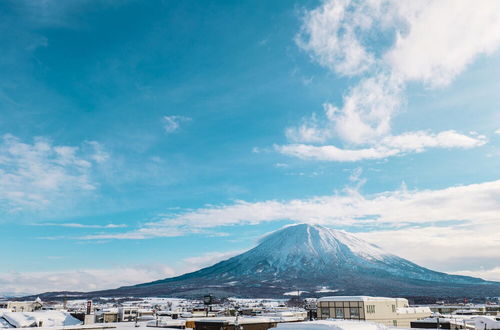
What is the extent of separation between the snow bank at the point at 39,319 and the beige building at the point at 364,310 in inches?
1791

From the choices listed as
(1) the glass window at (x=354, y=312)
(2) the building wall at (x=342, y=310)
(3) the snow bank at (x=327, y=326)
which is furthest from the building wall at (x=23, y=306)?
(3) the snow bank at (x=327, y=326)

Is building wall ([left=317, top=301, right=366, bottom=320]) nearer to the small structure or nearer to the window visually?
the window

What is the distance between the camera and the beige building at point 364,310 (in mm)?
72000

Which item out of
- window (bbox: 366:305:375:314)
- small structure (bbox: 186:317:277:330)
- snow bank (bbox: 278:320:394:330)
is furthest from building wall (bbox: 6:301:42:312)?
snow bank (bbox: 278:320:394:330)

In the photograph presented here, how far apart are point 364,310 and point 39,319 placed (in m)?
54.8

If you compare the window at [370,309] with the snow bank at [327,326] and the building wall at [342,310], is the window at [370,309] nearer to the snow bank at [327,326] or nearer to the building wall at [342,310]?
the building wall at [342,310]

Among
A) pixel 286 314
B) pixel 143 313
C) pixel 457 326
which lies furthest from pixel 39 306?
pixel 457 326

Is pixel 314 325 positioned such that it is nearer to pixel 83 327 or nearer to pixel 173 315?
pixel 83 327

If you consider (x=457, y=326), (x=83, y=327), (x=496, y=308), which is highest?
(x=83, y=327)

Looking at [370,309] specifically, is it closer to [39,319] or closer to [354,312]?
[354,312]

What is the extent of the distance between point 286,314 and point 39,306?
231ft

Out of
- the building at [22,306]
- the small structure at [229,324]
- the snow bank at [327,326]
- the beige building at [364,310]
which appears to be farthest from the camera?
the building at [22,306]

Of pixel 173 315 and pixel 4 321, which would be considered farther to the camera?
pixel 173 315

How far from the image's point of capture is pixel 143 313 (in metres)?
95.5
